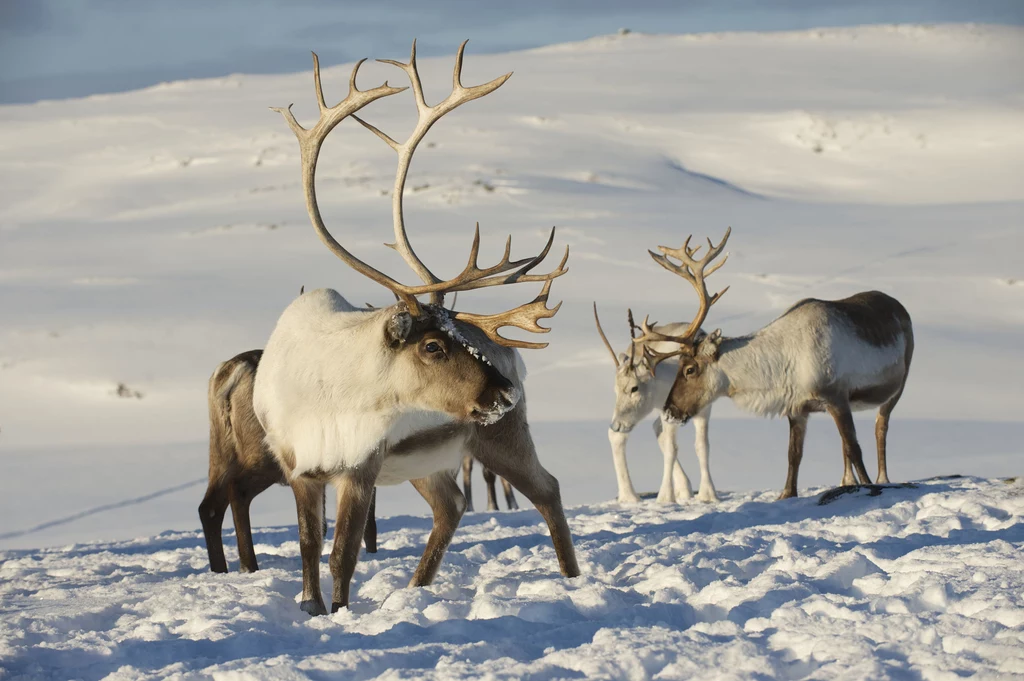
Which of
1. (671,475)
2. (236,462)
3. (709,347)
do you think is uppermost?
(709,347)

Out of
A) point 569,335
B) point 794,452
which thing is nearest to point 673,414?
point 794,452

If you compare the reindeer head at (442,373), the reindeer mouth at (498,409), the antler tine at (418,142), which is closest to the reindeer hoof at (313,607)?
the reindeer head at (442,373)

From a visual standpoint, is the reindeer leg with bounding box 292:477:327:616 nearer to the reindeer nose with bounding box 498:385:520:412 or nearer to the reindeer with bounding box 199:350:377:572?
the reindeer nose with bounding box 498:385:520:412

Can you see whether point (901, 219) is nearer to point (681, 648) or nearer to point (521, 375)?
point (521, 375)

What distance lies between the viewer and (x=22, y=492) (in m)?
12.3

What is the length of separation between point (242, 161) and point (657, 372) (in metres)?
24.3

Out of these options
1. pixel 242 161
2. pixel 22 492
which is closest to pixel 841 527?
pixel 22 492

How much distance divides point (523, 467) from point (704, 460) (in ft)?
14.9

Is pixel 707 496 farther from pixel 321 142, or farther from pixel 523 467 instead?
pixel 321 142

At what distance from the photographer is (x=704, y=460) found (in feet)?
35.9

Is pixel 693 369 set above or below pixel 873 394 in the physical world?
above

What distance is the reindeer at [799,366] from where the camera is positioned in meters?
10.6

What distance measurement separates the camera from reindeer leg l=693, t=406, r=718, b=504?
1079cm

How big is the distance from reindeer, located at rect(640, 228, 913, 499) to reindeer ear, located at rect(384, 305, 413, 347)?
4724 millimetres
